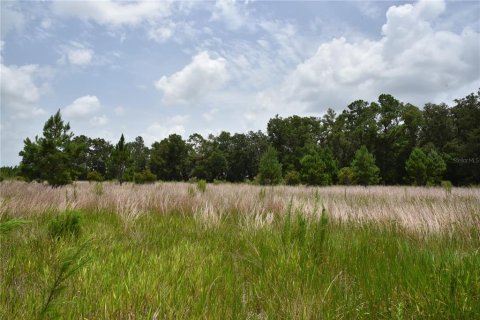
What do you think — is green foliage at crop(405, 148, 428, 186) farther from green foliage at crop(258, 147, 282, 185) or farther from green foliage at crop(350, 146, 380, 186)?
green foliage at crop(258, 147, 282, 185)

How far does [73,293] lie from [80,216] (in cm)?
230

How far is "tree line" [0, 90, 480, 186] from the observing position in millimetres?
19250

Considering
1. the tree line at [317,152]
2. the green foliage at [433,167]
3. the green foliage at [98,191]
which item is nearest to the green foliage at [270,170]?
the tree line at [317,152]

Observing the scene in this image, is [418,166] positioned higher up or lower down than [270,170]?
higher up

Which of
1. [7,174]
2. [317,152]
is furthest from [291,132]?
[7,174]

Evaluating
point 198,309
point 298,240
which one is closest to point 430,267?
point 298,240

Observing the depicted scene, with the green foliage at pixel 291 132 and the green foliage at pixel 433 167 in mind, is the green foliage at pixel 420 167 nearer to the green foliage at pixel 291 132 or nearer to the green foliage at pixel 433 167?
the green foliage at pixel 433 167

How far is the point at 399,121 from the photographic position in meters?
52.6

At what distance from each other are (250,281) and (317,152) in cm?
3117

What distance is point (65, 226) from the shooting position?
400 cm

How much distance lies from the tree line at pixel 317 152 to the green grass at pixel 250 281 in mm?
13538

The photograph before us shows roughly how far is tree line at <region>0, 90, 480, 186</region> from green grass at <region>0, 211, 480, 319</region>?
13.5m

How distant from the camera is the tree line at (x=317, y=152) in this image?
19250 millimetres

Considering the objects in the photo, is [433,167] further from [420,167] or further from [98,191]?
[98,191]
